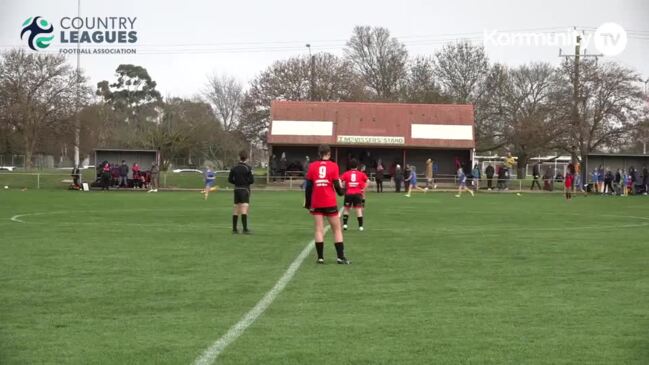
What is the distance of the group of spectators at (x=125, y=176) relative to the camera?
45.3 m

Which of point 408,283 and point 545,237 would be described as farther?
point 545,237

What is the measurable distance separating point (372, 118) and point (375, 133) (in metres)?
1.67

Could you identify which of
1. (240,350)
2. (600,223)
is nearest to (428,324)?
(240,350)

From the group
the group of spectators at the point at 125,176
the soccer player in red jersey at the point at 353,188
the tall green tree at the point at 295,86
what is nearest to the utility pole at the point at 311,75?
the tall green tree at the point at 295,86

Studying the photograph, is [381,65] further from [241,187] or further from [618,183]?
[241,187]

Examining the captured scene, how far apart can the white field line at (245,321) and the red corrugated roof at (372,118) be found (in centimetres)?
4043

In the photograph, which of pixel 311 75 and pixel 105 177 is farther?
pixel 311 75

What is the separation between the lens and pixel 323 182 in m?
12.1

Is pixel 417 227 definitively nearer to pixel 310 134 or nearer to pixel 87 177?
pixel 310 134

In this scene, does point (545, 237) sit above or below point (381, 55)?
below

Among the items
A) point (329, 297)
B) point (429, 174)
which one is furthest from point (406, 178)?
point (329, 297)

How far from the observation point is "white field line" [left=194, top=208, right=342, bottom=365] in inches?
238

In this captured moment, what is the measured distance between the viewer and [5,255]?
41.6ft

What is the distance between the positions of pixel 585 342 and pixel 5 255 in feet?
32.1
